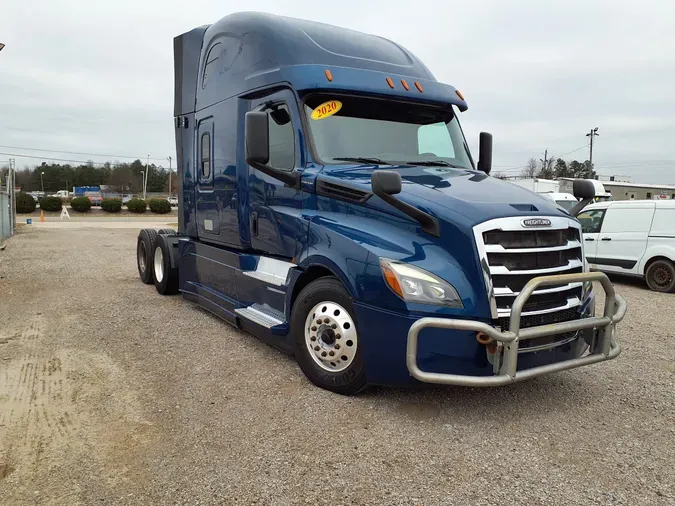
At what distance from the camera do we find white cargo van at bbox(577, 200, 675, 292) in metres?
10.1

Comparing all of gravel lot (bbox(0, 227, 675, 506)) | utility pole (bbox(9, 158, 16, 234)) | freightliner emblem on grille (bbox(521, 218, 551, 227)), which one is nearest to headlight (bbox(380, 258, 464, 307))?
freightliner emblem on grille (bbox(521, 218, 551, 227))

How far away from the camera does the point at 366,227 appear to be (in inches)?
158

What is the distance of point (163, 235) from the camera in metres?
8.27

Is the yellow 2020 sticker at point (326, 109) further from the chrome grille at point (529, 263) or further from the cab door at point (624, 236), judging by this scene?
the cab door at point (624, 236)

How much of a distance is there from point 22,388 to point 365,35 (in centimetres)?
469

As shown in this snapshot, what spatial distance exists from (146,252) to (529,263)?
6836 mm

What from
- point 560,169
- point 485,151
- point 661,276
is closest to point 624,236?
point 661,276

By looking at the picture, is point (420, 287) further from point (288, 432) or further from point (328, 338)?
point (288, 432)

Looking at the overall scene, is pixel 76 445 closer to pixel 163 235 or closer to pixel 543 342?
pixel 543 342

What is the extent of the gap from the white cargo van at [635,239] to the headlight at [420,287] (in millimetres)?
8305

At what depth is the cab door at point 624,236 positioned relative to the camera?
10484 millimetres

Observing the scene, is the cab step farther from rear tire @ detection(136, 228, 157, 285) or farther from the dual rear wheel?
rear tire @ detection(136, 228, 157, 285)

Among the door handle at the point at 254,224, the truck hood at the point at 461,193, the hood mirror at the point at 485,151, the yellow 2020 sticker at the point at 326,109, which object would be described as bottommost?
the door handle at the point at 254,224

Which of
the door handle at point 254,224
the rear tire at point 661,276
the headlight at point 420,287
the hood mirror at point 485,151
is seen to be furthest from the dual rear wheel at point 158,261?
the rear tire at point 661,276
